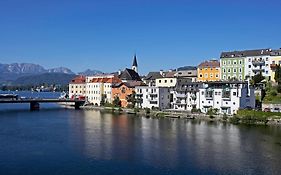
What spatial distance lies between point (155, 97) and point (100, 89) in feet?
51.0

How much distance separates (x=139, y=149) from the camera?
78.5 ft

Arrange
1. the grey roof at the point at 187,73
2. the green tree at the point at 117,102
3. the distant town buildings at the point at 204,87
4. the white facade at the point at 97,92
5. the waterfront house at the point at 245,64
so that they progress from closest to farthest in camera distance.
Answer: the distant town buildings at the point at 204,87 < the waterfront house at the point at 245,64 < the green tree at the point at 117,102 < the grey roof at the point at 187,73 < the white facade at the point at 97,92

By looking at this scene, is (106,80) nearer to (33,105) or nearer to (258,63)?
(33,105)

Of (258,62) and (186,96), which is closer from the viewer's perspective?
(186,96)

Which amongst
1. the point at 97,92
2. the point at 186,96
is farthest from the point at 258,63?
the point at 97,92

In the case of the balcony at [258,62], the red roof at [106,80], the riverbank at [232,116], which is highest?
the balcony at [258,62]

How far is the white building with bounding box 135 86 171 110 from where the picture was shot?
169ft

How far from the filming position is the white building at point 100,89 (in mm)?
62744

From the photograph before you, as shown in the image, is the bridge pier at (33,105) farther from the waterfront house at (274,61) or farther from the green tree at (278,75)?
the green tree at (278,75)

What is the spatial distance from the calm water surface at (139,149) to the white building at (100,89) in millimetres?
27089

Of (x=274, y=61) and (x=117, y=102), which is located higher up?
(x=274, y=61)

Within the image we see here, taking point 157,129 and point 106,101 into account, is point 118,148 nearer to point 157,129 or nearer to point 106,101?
point 157,129

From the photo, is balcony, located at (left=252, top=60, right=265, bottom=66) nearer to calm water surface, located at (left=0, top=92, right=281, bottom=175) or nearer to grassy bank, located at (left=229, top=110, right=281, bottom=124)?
grassy bank, located at (left=229, top=110, right=281, bottom=124)

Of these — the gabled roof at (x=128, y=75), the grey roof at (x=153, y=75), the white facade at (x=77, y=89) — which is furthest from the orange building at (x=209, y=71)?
the white facade at (x=77, y=89)
